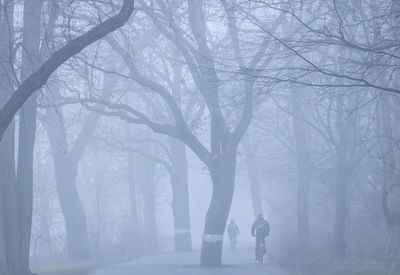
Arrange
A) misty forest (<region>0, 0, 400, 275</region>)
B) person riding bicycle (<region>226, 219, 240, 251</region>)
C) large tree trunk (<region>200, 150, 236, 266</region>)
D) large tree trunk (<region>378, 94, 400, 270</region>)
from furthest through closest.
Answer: person riding bicycle (<region>226, 219, 240, 251</region>) < large tree trunk (<region>200, 150, 236, 266</region>) < large tree trunk (<region>378, 94, 400, 270</region>) < misty forest (<region>0, 0, 400, 275</region>)

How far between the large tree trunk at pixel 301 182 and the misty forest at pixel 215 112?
57 mm

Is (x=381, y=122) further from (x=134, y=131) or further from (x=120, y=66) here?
(x=134, y=131)

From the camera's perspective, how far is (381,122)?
21.5 m

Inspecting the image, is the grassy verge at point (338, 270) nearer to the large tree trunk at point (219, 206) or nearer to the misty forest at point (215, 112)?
the misty forest at point (215, 112)

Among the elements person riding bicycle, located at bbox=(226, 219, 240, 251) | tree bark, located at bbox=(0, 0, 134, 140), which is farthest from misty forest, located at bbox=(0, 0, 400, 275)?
person riding bicycle, located at bbox=(226, 219, 240, 251)

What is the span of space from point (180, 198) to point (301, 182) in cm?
1046

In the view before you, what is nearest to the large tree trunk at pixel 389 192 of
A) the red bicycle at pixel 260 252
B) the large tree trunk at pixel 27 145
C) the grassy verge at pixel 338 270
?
the grassy verge at pixel 338 270

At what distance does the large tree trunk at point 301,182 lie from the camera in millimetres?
27703

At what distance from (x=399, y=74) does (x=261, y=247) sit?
8.74 metres

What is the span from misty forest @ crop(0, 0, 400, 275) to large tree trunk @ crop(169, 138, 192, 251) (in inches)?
2.4

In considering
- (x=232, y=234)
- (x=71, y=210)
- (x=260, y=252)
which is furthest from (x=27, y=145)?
(x=232, y=234)

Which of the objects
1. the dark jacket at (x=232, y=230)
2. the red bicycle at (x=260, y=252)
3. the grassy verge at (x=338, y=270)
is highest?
the dark jacket at (x=232, y=230)

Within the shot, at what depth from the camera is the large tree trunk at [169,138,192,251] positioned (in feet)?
124

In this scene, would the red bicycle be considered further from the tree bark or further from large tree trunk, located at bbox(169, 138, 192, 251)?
the tree bark
